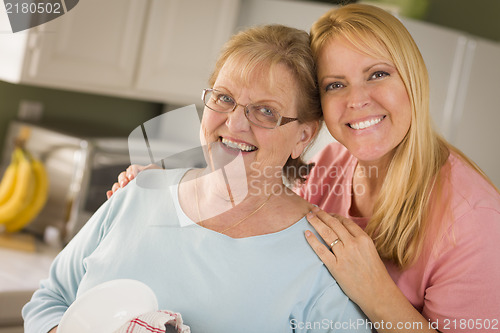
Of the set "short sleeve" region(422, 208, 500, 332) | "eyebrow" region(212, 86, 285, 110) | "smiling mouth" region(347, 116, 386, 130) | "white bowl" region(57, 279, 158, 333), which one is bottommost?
"white bowl" region(57, 279, 158, 333)

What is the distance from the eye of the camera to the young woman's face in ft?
3.06

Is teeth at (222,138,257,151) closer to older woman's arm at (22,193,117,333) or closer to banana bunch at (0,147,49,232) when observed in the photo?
older woman's arm at (22,193,117,333)

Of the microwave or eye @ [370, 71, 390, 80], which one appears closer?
eye @ [370, 71, 390, 80]

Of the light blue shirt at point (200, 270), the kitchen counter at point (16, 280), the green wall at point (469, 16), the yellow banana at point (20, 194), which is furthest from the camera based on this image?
the green wall at point (469, 16)

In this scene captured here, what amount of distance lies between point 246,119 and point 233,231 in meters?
0.17

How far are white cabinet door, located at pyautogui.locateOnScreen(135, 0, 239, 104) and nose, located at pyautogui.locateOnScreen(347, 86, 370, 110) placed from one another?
1.09 metres

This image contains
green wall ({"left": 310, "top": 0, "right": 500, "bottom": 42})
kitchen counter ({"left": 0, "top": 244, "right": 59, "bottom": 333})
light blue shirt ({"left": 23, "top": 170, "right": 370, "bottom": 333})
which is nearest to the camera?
light blue shirt ({"left": 23, "top": 170, "right": 370, "bottom": 333})

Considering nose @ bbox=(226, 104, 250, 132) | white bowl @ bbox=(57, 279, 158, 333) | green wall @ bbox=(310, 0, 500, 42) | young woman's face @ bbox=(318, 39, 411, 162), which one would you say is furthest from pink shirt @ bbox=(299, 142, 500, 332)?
green wall @ bbox=(310, 0, 500, 42)

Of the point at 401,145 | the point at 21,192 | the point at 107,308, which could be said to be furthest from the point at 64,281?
the point at 21,192

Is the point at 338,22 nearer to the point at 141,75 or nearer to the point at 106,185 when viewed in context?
the point at 106,185

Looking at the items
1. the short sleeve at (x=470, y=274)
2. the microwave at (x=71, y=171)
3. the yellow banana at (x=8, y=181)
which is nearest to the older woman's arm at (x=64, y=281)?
the short sleeve at (x=470, y=274)

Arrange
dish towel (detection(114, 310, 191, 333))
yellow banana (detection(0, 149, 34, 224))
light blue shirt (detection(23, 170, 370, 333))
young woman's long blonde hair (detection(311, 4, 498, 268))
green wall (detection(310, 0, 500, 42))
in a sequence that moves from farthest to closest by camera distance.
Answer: green wall (detection(310, 0, 500, 42)) → yellow banana (detection(0, 149, 34, 224)) → young woman's long blonde hair (detection(311, 4, 498, 268)) → light blue shirt (detection(23, 170, 370, 333)) → dish towel (detection(114, 310, 191, 333))

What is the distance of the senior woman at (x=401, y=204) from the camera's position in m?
0.88

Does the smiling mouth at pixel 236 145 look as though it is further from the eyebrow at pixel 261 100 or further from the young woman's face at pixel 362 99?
the young woman's face at pixel 362 99
